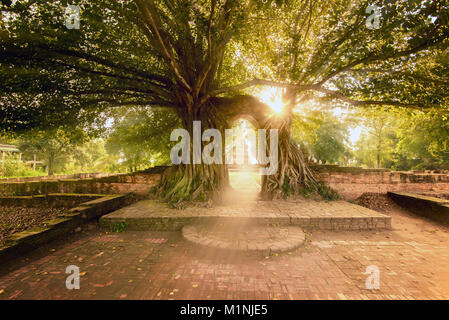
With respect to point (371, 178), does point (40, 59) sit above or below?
above

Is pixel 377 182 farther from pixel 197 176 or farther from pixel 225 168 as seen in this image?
pixel 197 176

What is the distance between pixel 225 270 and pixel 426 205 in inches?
271

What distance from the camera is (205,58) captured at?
5.50 meters

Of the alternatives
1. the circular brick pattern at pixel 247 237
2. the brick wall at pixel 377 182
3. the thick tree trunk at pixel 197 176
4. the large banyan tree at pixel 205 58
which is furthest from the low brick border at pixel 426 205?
the thick tree trunk at pixel 197 176

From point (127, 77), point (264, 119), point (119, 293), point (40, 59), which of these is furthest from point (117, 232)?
point (264, 119)

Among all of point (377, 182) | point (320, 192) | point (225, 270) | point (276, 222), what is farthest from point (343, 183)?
point (225, 270)

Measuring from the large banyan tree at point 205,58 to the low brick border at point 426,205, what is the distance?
2.91m

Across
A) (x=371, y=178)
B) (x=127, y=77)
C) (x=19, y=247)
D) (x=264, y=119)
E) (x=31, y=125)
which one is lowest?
(x=19, y=247)

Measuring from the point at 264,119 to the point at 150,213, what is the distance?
17.7ft

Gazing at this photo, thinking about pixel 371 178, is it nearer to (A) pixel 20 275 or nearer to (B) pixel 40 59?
(A) pixel 20 275

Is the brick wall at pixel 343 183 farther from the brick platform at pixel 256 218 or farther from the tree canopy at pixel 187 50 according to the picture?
the tree canopy at pixel 187 50

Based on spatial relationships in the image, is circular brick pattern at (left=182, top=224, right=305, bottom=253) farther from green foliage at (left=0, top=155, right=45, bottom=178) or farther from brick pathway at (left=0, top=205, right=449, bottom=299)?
green foliage at (left=0, top=155, right=45, bottom=178)

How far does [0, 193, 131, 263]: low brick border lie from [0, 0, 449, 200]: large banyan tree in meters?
1.89

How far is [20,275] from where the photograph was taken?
9.03 ft
